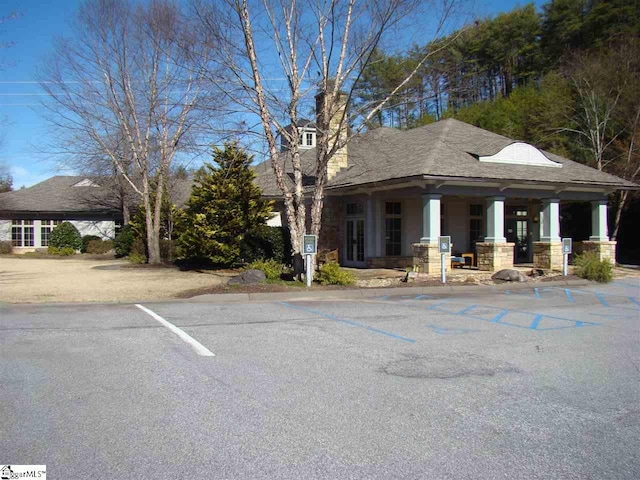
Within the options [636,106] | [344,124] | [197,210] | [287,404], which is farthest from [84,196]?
[287,404]

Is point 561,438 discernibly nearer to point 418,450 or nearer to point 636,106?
point 418,450

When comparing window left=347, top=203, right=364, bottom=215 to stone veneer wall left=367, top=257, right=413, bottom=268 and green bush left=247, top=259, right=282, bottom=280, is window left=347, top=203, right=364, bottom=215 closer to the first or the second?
stone veneer wall left=367, top=257, right=413, bottom=268

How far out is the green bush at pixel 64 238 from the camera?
114ft

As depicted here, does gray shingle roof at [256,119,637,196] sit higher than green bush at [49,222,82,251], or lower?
higher

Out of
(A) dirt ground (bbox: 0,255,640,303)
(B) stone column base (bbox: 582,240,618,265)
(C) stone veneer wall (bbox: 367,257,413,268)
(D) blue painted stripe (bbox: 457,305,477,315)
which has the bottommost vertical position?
(D) blue painted stripe (bbox: 457,305,477,315)

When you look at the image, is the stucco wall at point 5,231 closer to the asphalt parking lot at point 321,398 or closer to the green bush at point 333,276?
the green bush at point 333,276

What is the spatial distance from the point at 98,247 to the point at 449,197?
2269 centimetres

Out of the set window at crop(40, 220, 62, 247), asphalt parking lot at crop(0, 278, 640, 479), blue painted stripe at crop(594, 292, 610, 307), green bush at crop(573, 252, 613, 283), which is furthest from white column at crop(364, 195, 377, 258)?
window at crop(40, 220, 62, 247)

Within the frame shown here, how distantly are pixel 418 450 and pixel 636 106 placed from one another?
2931 centimetres

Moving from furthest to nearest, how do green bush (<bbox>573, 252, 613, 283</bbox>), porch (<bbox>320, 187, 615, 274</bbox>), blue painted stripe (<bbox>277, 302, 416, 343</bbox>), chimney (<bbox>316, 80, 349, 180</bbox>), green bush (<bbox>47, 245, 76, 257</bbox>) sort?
green bush (<bbox>47, 245, 76, 257</bbox>)
porch (<bbox>320, 187, 615, 274</bbox>)
green bush (<bbox>573, 252, 613, 283</bbox>)
chimney (<bbox>316, 80, 349, 180</bbox>)
blue painted stripe (<bbox>277, 302, 416, 343</bbox>)

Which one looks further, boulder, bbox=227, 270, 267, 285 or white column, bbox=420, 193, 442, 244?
white column, bbox=420, 193, 442, 244

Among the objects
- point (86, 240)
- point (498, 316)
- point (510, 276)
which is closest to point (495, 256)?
point (510, 276)

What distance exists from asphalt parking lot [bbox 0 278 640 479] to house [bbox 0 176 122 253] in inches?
1099

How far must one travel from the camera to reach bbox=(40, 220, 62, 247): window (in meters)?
36.1
